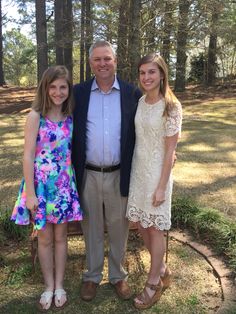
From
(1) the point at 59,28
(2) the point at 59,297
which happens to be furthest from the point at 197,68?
(2) the point at 59,297

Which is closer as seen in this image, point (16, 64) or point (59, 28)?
point (59, 28)

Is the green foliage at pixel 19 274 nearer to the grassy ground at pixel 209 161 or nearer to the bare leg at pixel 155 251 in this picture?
the bare leg at pixel 155 251

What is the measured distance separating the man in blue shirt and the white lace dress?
0.07 meters

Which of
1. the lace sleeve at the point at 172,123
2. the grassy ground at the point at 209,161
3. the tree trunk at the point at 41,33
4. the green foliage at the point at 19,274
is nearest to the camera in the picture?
the lace sleeve at the point at 172,123

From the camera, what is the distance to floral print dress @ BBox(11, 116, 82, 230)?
2570 millimetres

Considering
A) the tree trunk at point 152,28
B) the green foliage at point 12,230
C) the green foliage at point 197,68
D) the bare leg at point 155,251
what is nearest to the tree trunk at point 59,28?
the tree trunk at point 152,28

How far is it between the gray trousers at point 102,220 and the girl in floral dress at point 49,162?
12 centimetres

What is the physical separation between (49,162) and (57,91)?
45cm

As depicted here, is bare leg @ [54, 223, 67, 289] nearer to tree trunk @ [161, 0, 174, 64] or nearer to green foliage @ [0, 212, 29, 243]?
green foliage @ [0, 212, 29, 243]

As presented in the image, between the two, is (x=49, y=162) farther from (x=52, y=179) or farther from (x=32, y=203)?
(x=32, y=203)

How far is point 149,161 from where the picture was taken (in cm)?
256

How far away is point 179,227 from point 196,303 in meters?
1.15

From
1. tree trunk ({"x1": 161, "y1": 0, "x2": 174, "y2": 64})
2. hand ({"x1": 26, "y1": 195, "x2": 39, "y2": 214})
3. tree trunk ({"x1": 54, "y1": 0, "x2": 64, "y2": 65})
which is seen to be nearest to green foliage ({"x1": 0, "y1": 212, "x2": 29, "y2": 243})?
hand ({"x1": 26, "y1": 195, "x2": 39, "y2": 214})

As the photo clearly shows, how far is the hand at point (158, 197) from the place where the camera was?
2537 mm
